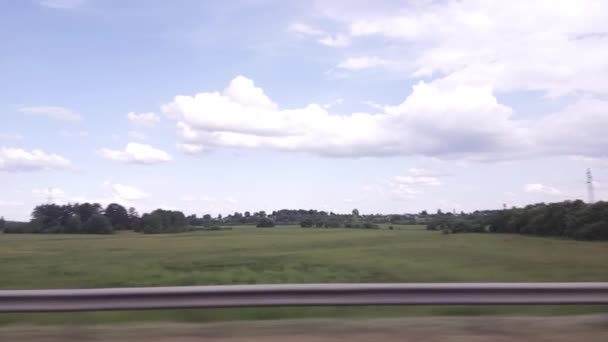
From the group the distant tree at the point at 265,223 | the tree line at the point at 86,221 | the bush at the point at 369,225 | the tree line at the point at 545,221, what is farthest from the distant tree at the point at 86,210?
the bush at the point at 369,225

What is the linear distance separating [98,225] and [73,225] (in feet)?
6.61

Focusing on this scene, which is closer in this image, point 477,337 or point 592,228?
point 477,337

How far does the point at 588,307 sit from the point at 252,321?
15.2 ft

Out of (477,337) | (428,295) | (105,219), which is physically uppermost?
(105,219)

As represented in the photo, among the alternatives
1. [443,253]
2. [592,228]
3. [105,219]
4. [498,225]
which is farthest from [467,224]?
[105,219]

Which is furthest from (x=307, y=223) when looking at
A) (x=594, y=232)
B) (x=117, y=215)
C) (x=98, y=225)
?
(x=98, y=225)

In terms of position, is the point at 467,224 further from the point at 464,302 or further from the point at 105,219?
the point at 464,302

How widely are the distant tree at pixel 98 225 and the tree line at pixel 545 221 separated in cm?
2025

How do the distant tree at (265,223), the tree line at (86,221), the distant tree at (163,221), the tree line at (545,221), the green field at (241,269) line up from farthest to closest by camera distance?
the distant tree at (265,223)
the distant tree at (163,221)
the tree line at (545,221)
the tree line at (86,221)
the green field at (241,269)

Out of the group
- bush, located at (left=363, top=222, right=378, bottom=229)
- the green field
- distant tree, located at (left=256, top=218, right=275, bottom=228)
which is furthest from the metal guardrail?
bush, located at (left=363, top=222, right=378, bottom=229)

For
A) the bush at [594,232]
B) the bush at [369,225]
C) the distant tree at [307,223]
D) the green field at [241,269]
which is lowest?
the green field at [241,269]

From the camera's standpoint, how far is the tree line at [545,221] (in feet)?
91.5

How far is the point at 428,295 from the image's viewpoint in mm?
7215

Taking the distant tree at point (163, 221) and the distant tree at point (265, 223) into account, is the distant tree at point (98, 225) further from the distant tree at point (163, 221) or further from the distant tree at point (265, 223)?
the distant tree at point (265, 223)
